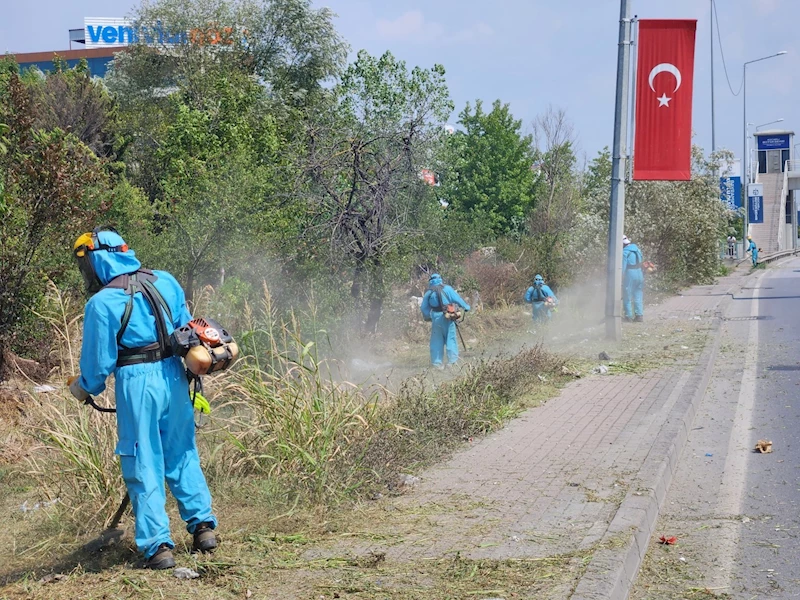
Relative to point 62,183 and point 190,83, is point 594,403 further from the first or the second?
point 190,83

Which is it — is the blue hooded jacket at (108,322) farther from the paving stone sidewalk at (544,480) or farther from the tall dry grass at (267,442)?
the paving stone sidewalk at (544,480)

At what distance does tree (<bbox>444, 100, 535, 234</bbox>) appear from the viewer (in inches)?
1770

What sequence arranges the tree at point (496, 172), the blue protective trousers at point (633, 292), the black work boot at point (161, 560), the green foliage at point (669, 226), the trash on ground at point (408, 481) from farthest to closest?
the tree at point (496, 172) → the green foliage at point (669, 226) → the blue protective trousers at point (633, 292) → the trash on ground at point (408, 481) → the black work boot at point (161, 560)

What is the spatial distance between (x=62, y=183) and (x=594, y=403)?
663 centimetres

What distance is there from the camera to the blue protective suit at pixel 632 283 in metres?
18.7

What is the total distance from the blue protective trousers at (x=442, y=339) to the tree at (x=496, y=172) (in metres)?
30.3

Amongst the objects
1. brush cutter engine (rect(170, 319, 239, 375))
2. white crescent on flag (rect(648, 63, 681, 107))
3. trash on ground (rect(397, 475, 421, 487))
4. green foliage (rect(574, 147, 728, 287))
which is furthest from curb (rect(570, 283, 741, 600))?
green foliage (rect(574, 147, 728, 287))

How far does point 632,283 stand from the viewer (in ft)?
61.3

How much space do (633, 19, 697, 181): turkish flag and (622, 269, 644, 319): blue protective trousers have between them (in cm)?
489

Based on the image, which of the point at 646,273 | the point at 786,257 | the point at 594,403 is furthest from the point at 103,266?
the point at 786,257

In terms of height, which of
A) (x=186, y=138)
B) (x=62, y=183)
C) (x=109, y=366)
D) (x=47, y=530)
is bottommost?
(x=47, y=530)

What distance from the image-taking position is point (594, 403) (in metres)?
9.70

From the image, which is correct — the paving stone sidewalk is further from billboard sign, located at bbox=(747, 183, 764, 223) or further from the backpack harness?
billboard sign, located at bbox=(747, 183, 764, 223)

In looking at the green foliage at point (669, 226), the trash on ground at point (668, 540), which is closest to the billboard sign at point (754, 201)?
the green foliage at point (669, 226)
